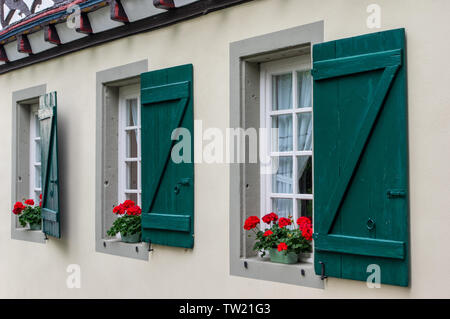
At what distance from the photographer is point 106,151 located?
6320 mm

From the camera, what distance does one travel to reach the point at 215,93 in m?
5.04

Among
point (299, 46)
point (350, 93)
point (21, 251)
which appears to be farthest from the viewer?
point (21, 251)

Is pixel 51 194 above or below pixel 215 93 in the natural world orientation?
below

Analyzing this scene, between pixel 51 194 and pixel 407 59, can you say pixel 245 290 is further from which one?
pixel 51 194

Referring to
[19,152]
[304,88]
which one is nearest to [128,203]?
[304,88]

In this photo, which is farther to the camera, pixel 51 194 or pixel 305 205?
pixel 51 194

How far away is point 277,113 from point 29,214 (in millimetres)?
4186

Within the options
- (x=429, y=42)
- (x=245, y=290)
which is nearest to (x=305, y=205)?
(x=245, y=290)

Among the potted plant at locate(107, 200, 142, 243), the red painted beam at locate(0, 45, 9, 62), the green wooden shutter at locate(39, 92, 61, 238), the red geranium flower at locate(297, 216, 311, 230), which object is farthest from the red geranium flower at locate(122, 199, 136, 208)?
the red painted beam at locate(0, 45, 9, 62)

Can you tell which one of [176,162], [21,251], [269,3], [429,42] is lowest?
[21,251]

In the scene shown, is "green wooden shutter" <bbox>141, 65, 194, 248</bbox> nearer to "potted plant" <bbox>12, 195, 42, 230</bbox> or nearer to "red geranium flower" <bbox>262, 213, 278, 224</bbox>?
"red geranium flower" <bbox>262, 213, 278, 224</bbox>

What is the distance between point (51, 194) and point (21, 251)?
151cm

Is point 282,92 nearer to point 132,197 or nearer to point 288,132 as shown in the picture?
point 288,132

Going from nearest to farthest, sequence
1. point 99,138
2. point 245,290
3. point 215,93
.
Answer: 1. point 245,290
2. point 215,93
3. point 99,138
